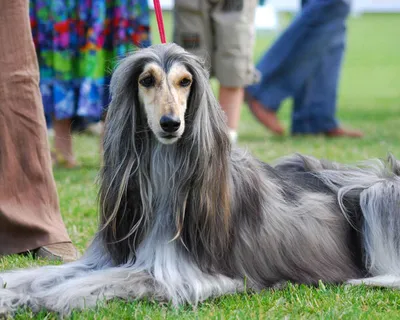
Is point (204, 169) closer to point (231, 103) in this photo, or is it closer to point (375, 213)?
point (375, 213)

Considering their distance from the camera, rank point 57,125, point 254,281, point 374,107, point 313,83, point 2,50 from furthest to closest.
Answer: point 374,107
point 313,83
point 57,125
point 2,50
point 254,281

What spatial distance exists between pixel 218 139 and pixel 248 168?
0.36 m

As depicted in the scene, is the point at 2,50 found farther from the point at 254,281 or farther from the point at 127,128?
the point at 254,281

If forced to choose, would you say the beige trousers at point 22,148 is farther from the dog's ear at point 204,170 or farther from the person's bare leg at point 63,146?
the person's bare leg at point 63,146

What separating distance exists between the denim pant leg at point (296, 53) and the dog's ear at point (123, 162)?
628 cm

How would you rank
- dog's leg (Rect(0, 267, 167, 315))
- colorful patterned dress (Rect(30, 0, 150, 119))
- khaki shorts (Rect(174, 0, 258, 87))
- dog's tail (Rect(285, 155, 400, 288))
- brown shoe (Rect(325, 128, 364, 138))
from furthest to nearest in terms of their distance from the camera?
1. brown shoe (Rect(325, 128, 364, 138))
2. khaki shorts (Rect(174, 0, 258, 87))
3. colorful patterned dress (Rect(30, 0, 150, 119))
4. dog's tail (Rect(285, 155, 400, 288))
5. dog's leg (Rect(0, 267, 167, 315))

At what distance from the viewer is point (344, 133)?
9555 millimetres

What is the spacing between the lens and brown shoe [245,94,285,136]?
9.81 meters

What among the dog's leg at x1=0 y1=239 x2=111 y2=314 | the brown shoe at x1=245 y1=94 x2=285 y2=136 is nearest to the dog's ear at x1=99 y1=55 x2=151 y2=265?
the dog's leg at x1=0 y1=239 x2=111 y2=314

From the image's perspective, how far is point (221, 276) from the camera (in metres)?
3.71

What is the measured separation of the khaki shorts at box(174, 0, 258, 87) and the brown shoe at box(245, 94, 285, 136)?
7.05 feet

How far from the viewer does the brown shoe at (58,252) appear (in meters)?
4.49

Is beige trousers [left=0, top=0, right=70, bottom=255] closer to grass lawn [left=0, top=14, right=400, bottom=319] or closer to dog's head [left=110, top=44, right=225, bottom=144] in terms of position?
grass lawn [left=0, top=14, right=400, bottom=319]

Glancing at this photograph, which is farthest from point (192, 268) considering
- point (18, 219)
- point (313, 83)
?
point (313, 83)
